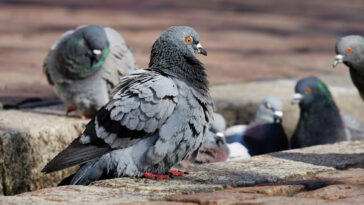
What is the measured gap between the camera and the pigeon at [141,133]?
3.87m

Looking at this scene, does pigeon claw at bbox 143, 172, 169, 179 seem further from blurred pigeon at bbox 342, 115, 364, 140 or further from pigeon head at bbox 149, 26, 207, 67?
blurred pigeon at bbox 342, 115, 364, 140

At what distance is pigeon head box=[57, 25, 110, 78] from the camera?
5.42 m

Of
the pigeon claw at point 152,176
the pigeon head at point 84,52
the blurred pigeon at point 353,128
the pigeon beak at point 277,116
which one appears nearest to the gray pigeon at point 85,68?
the pigeon head at point 84,52

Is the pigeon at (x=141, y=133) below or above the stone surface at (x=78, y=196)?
above

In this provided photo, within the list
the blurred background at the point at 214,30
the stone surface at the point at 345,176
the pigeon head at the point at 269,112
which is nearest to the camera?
the stone surface at the point at 345,176

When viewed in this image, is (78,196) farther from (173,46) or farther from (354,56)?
(354,56)

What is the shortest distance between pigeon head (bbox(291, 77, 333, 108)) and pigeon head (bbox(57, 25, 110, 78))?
1.69 metres

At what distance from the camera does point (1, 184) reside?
437cm

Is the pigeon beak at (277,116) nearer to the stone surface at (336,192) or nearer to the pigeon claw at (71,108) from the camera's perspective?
the pigeon claw at (71,108)

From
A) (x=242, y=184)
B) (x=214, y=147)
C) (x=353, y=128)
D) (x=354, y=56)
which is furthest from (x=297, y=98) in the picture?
(x=242, y=184)

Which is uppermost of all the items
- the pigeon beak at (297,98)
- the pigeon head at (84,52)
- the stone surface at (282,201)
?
the pigeon head at (84,52)

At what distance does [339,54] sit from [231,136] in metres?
1.19

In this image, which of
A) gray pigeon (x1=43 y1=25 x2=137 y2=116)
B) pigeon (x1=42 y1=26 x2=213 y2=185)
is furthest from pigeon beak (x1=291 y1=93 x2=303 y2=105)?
pigeon (x1=42 y1=26 x2=213 y2=185)

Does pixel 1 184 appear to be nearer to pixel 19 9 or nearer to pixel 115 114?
pixel 115 114
